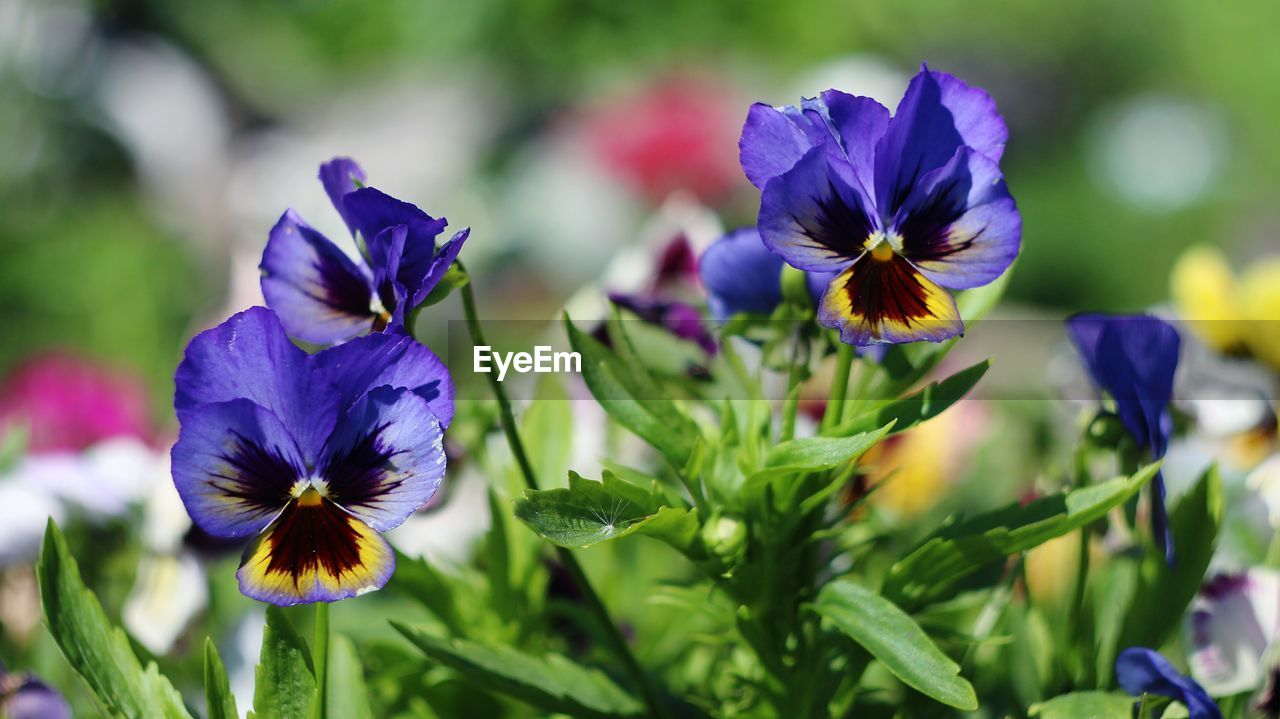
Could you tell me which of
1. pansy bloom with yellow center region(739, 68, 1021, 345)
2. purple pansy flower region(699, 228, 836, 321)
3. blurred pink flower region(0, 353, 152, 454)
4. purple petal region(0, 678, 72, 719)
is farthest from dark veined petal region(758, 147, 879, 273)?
blurred pink flower region(0, 353, 152, 454)

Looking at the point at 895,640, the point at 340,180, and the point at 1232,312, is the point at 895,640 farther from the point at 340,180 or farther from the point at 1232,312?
the point at 1232,312

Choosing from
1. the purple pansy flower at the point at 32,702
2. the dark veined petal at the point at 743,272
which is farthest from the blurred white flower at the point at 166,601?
the dark veined petal at the point at 743,272

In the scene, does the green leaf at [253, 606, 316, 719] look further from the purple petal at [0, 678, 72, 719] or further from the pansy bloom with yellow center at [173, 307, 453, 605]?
the purple petal at [0, 678, 72, 719]

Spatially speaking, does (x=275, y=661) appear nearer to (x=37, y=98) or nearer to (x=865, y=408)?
(x=865, y=408)

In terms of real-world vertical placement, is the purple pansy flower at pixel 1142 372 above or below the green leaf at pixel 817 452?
above

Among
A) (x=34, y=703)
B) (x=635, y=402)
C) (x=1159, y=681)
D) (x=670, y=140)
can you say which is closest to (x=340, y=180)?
(x=635, y=402)

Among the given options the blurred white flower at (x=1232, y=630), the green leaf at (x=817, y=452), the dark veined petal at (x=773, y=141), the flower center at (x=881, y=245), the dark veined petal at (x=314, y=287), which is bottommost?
the blurred white flower at (x=1232, y=630)

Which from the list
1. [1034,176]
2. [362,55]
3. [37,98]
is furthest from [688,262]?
[1034,176]

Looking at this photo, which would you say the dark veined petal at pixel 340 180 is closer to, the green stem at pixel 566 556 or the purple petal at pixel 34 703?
the green stem at pixel 566 556
